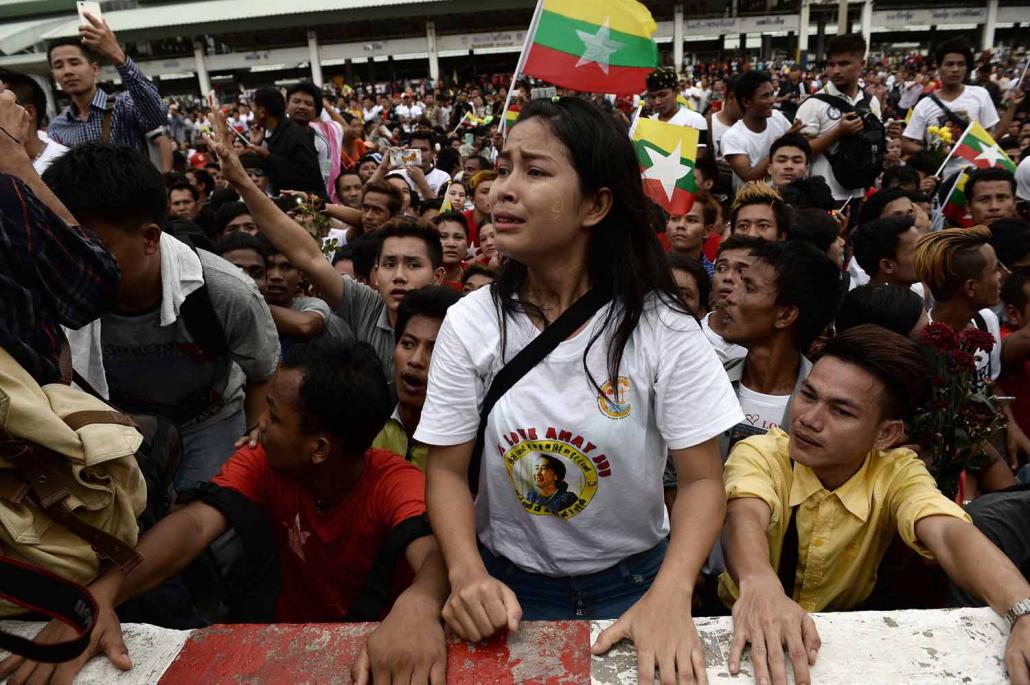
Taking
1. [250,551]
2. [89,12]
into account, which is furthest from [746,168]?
[250,551]

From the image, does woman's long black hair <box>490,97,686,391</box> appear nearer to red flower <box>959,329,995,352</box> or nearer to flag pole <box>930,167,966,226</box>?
red flower <box>959,329,995,352</box>

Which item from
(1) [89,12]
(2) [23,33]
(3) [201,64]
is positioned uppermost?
(2) [23,33]

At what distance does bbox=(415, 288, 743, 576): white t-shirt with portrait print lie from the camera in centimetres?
151

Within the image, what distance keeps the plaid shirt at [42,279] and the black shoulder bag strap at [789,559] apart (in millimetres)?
1729

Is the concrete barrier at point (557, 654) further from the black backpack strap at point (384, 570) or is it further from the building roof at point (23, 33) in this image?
the building roof at point (23, 33)

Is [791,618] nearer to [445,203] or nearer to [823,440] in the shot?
[823,440]

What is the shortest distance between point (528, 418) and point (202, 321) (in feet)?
4.48

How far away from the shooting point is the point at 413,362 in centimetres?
256

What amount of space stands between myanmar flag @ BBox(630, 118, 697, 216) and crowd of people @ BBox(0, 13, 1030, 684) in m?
1.00

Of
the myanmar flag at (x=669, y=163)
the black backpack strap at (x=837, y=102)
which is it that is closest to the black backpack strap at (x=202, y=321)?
the myanmar flag at (x=669, y=163)

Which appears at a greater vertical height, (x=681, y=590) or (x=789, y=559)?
(x=681, y=590)

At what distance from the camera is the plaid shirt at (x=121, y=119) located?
178 inches

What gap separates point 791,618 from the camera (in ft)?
4.33

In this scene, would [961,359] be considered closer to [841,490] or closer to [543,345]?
[841,490]
